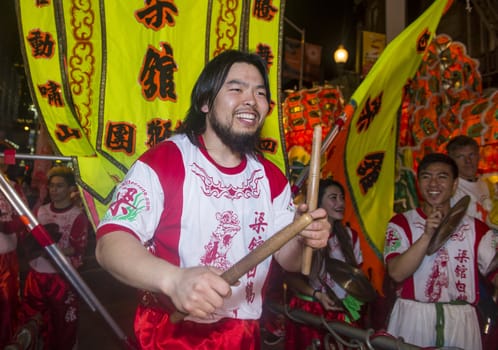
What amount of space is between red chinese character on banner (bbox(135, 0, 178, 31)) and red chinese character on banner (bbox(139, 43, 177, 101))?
0.46 feet

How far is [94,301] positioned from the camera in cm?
219

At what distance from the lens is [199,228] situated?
1690 mm

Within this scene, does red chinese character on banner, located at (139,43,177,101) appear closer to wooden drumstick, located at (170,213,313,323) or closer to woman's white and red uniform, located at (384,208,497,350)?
wooden drumstick, located at (170,213,313,323)

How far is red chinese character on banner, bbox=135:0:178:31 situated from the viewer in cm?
258

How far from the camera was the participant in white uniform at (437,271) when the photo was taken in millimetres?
2617

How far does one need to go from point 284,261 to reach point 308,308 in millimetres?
1947

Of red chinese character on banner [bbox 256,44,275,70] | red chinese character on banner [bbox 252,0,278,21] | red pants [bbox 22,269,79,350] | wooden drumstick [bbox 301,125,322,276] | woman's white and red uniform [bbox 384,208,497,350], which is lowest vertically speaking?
red pants [bbox 22,269,79,350]

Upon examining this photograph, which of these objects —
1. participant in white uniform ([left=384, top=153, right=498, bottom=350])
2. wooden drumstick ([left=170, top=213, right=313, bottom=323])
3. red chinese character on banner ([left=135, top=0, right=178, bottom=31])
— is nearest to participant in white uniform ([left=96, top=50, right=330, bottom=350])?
wooden drumstick ([left=170, top=213, right=313, bottom=323])

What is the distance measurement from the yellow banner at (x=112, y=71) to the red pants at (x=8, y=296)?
2257 millimetres

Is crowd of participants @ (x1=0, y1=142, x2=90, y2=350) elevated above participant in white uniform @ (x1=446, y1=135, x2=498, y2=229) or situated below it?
below

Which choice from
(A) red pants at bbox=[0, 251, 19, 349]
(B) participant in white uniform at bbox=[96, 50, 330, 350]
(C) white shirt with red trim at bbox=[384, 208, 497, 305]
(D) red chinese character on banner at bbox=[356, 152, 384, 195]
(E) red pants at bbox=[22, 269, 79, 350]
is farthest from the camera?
(E) red pants at bbox=[22, 269, 79, 350]

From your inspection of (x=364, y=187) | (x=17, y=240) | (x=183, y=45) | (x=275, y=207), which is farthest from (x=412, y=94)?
(x=17, y=240)

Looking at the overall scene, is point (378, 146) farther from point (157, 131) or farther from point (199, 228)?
point (199, 228)

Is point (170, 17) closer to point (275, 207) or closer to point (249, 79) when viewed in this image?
point (249, 79)
